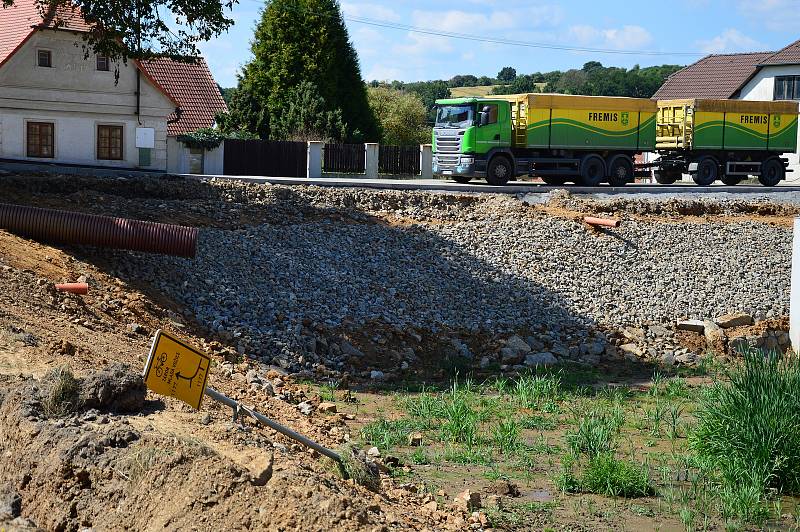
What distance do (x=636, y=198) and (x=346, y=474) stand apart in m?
22.2

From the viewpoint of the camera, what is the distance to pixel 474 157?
31641 mm

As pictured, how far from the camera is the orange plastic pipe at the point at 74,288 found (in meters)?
14.9

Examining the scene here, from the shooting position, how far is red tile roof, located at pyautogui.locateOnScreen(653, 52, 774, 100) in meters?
56.5

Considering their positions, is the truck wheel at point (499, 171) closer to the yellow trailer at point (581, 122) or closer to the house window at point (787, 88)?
the yellow trailer at point (581, 122)

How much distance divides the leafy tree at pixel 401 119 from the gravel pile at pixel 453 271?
29018 millimetres

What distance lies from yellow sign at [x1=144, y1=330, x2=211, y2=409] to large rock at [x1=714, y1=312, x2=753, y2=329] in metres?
16.3

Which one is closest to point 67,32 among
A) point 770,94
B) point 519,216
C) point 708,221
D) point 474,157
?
point 474,157

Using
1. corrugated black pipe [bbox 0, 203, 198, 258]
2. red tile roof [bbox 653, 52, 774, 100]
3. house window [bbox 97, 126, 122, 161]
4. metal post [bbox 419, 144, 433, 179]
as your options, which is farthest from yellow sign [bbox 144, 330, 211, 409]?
A: red tile roof [bbox 653, 52, 774, 100]

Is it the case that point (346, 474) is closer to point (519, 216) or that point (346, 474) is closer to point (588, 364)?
point (588, 364)

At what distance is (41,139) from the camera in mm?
33000

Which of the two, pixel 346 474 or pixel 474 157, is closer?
pixel 346 474

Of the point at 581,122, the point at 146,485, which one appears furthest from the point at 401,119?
the point at 146,485

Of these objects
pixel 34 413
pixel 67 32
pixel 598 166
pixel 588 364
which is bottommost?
pixel 588 364

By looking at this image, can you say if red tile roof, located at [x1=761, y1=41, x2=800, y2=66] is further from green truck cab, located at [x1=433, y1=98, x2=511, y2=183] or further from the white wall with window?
the white wall with window
